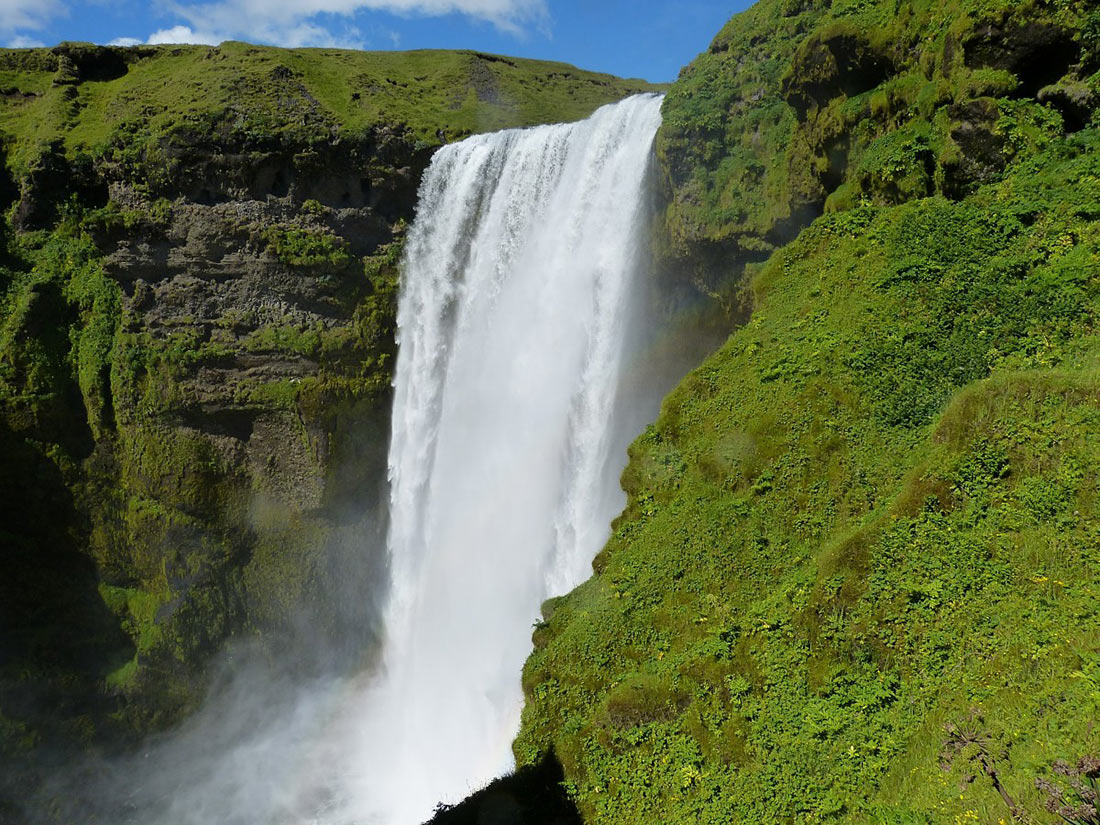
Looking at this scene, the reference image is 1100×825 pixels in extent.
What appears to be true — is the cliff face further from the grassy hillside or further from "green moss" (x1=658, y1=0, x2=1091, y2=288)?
"green moss" (x1=658, y1=0, x2=1091, y2=288)

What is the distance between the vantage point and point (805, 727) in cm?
544

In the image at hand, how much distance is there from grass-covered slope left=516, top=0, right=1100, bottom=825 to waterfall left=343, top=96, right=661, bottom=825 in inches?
215

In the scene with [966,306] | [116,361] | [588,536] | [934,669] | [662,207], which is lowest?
[934,669]

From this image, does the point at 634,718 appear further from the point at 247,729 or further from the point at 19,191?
the point at 19,191

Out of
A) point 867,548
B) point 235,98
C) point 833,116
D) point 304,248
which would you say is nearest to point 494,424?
point 304,248

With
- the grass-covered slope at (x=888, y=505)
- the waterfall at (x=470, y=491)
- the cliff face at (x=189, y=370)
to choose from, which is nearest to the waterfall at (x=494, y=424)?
the waterfall at (x=470, y=491)

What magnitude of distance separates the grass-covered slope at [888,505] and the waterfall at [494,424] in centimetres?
545

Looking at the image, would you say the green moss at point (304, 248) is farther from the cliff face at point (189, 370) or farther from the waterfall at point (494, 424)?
the waterfall at point (494, 424)

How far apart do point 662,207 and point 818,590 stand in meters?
10.6

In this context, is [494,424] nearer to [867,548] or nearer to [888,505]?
[888,505]

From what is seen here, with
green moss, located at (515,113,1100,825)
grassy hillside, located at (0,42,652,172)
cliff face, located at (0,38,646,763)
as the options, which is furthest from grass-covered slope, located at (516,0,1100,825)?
grassy hillside, located at (0,42,652,172)

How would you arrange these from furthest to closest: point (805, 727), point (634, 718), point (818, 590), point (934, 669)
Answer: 1. point (634, 718)
2. point (818, 590)
3. point (805, 727)
4. point (934, 669)

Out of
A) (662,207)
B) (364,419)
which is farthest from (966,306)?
(364,419)

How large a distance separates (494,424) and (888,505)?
39.6 ft
